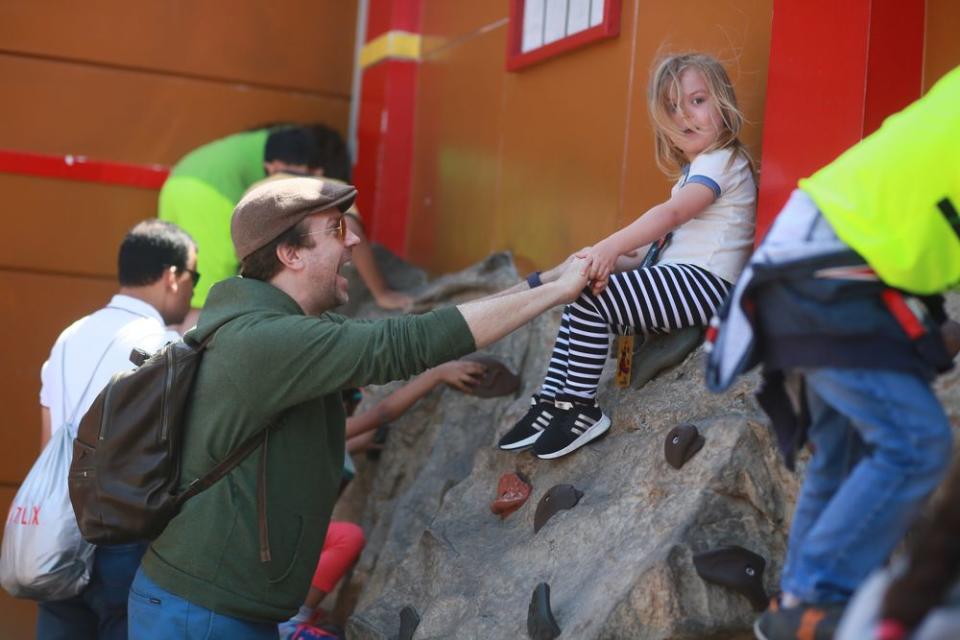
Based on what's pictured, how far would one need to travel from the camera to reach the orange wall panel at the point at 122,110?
21.9 feet

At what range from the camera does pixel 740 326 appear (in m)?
2.56

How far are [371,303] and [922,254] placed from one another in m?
3.97

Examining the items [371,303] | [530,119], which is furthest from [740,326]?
[371,303]

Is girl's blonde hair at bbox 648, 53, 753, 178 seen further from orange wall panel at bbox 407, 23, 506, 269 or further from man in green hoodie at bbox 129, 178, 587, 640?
orange wall panel at bbox 407, 23, 506, 269

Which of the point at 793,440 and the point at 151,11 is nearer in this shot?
the point at 793,440

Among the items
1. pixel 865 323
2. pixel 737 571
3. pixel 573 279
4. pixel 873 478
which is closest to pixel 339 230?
pixel 573 279

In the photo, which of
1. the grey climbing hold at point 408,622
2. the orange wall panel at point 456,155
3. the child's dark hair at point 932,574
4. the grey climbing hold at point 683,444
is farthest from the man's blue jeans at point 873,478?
the orange wall panel at point 456,155

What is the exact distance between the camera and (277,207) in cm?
341

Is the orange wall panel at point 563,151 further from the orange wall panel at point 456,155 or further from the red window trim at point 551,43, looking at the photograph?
the orange wall panel at point 456,155

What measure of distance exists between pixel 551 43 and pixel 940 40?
199 centimetres

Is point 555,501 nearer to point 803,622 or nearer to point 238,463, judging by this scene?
point 238,463

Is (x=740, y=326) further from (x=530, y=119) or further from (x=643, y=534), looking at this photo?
(x=530, y=119)

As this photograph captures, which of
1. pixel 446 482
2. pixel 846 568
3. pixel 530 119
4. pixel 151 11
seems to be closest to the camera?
pixel 846 568

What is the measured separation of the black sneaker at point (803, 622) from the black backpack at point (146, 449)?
4.44 feet
